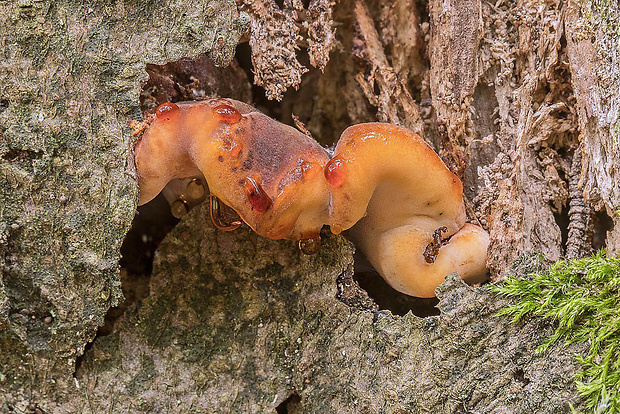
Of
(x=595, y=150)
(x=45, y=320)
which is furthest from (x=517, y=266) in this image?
(x=45, y=320)

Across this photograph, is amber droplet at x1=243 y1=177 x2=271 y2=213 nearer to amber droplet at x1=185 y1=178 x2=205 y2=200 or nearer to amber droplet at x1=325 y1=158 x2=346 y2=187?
amber droplet at x1=325 y1=158 x2=346 y2=187

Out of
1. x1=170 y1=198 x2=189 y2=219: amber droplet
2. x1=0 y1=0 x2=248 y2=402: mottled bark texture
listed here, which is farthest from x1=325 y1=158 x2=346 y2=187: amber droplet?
x1=170 y1=198 x2=189 y2=219: amber droplet

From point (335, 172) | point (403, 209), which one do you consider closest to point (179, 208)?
point (335, 172)

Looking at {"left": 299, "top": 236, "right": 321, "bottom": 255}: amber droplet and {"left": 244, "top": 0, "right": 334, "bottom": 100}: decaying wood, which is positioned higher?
{"left": 244, "top": 0, "right": 334, "bottom": 100}: decaying wood

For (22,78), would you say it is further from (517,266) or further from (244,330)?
(517,266)

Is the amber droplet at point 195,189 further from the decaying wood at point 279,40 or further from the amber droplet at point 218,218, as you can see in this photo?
the decaying wood at point 279,40

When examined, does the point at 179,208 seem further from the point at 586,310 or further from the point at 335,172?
the point at 586,310
